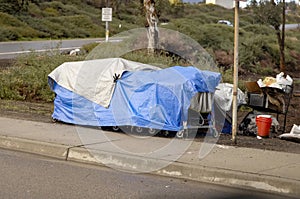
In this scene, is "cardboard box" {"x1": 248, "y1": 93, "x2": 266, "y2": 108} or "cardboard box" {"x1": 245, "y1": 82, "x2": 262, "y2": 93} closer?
"cardboard box" {"x1": 248, "y1": 93, "x2": 266, "y2": 108}

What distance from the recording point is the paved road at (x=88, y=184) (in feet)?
23.7

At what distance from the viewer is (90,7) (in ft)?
259

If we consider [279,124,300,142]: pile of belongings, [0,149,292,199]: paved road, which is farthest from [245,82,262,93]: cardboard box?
[0,149,292,199]: paved road

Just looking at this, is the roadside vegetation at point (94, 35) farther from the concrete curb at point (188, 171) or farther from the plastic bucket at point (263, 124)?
the concrete curb at point (188, 171)

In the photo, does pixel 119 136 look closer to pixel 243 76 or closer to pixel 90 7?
pixel 243 76

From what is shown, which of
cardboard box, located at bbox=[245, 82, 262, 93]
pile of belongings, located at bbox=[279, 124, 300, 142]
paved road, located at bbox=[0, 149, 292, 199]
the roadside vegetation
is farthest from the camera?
the roadside vegetation

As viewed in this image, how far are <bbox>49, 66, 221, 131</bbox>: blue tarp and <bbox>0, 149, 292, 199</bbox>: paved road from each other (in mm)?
1899

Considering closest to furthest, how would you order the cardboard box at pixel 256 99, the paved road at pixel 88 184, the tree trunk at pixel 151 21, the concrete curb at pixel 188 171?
the paved road at pixel 88 184
the concrete curb at pixel 188 171
the cardboard box at pixel 256 99
the tree trunk at pixel 151 21

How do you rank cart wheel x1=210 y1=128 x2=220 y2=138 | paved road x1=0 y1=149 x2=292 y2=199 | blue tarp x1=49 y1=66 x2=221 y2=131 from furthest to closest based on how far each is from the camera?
cart wheel x1=210 y1=128 x2=220 y2=138 → blue tarp x1=49 y1=66 x2=221 y2=131 → paved road x1=0 y1=149 x2=292 y2=199

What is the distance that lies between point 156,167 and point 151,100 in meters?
2.05

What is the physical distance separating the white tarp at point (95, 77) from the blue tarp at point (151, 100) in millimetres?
121

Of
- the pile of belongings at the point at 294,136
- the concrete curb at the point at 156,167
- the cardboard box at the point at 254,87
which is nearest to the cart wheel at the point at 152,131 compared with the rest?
the concrete curb at the point at 156,167

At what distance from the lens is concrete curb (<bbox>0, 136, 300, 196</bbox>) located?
7.64 metres

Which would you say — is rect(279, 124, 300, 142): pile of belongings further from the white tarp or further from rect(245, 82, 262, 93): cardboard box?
the white tarp
